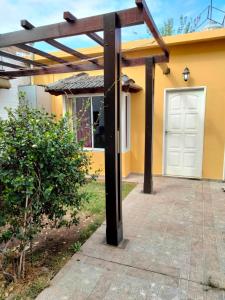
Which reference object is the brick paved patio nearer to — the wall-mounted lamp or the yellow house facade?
the yellow house facade

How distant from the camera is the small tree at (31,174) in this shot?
218cm

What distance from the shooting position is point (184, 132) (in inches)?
236

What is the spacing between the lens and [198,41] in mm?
5383

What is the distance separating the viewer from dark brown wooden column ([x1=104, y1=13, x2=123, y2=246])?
8.32 feet

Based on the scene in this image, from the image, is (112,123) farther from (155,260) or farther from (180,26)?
(180,26)

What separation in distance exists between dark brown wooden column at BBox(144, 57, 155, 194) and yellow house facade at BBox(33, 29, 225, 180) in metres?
1.32

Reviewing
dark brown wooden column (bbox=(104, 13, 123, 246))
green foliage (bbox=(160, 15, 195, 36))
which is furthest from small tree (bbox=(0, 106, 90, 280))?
green foliage (bbox=(160, 15, 195, 36))

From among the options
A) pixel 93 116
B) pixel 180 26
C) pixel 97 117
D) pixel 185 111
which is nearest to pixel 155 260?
pixel 185 111

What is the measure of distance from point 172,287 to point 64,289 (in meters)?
1.08

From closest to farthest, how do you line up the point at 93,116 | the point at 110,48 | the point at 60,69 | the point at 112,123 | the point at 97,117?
the point at 110,48 → the point at 112,123 → the point at 60,69 → the point at 97,117 → the point at 93,116

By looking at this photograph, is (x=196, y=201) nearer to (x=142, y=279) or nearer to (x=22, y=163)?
(x=142, y=279)

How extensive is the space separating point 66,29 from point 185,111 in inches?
162

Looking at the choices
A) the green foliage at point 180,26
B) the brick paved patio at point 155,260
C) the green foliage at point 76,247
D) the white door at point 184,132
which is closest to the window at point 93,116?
the white door at point 184,132

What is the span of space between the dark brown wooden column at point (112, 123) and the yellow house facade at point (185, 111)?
3213 mm
